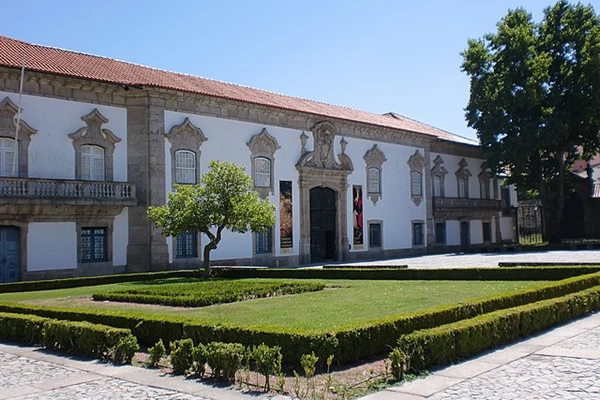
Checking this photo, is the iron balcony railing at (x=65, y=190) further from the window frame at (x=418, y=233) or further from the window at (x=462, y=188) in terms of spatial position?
the window at (x=462, y=188)

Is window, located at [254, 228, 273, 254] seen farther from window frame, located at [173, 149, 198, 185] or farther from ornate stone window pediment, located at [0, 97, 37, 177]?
ornate stone window pediment, located at [0, 97, 37, 177]

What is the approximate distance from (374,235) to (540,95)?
1407 centimetres

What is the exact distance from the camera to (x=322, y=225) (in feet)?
116

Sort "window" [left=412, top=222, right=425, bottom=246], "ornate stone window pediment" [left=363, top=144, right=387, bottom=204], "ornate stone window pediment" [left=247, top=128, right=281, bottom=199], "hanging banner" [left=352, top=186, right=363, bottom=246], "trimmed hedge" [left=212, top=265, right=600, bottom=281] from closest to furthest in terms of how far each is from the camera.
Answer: "trimmed hedge" [left=212, top=265, right=600, bottom=281] → "ornate stone window pediment" [left=247, top=128, right=281, bottom=199] → "hanging banner" [left=352, top=186, right=363, bottom=246] → "ornate stone window pediment" [left=363, top=144, right=387, bottom=204] → "window" [left=412, top=222, right=425, bottom=246]

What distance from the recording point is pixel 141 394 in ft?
25.4

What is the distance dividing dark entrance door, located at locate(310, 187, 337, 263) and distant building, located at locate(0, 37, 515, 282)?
85mm

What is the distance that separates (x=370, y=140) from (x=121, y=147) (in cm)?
1735

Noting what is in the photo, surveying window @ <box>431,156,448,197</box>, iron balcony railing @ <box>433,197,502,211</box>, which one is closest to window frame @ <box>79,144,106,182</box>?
iron balcony railing @ <box>433,197,502,211</box>

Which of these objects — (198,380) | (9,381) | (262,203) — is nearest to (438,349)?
(198,380)

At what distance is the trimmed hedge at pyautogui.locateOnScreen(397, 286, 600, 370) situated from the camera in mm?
8375

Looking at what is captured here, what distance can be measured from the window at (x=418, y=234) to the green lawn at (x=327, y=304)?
22642 millimetres

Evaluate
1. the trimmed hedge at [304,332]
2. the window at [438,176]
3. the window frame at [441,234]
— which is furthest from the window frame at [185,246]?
the window at [438,176]

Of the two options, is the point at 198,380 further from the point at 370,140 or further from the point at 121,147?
the point at 370,140

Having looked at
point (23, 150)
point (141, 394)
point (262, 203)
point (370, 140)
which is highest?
point (370, 140)
